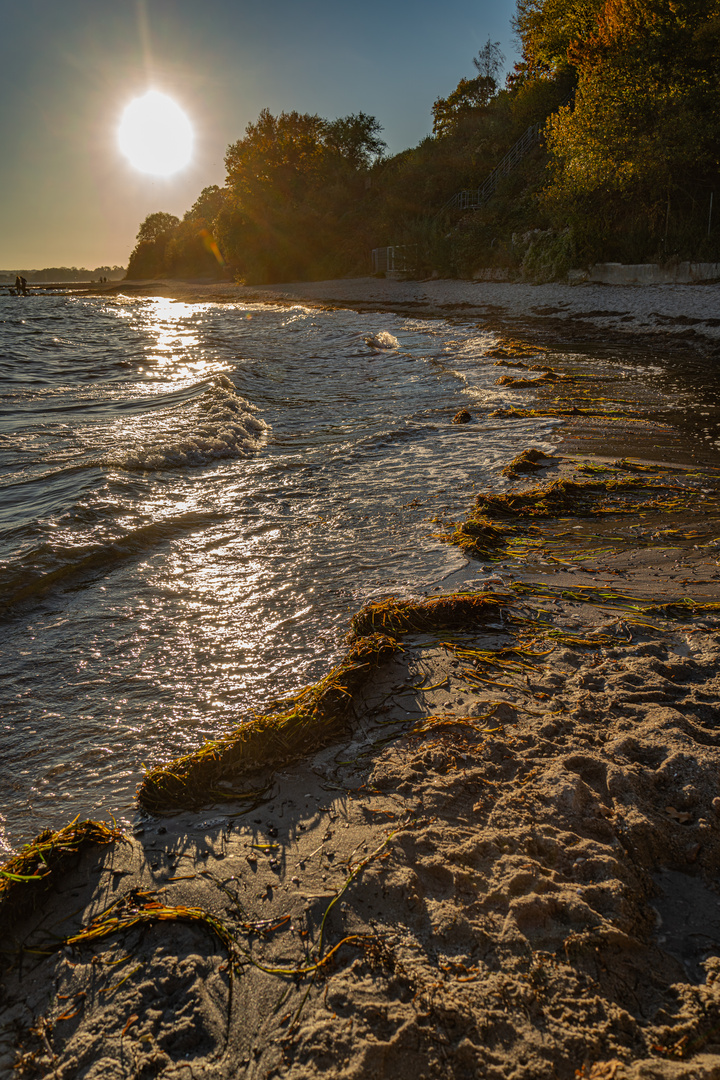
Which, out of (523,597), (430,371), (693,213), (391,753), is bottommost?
(391,753)

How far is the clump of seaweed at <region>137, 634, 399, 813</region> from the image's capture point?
2.44 metres

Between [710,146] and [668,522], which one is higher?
[710,146]

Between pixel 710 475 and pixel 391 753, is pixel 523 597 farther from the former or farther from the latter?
pixel 710 475

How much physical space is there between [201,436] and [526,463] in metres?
4.28

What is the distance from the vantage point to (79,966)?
1.82m

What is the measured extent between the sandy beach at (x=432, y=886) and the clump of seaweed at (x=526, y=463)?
2.73m

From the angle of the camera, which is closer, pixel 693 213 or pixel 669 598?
pixel 669 598

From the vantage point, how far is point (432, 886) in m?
→ 1.95

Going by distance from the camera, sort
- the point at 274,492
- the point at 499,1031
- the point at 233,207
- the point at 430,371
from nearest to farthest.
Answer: the point at 499,1031 < the point at 274,492 < the point at 430,371 < the point at 233,207

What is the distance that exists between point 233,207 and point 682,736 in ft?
217

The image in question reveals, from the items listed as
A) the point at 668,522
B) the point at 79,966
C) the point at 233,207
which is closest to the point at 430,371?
the point at 668,522

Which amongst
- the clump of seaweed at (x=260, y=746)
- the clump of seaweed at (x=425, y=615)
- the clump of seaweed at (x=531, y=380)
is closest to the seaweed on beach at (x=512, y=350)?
the clump of seaweed at (x=531, y=380)

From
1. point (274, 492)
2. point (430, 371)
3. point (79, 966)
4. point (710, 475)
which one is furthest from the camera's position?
point (430, 371)

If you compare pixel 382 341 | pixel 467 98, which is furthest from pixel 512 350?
pixel 467 98
